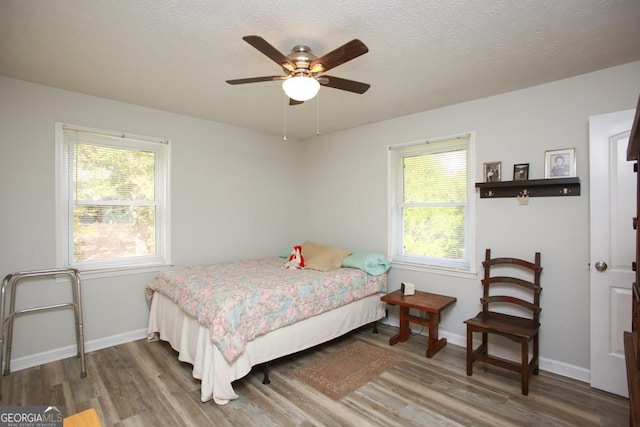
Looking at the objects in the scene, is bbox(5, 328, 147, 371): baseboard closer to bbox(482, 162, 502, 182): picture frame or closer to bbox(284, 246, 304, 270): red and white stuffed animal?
bbox(284, 246, 304, 270): red and white stuffed animal

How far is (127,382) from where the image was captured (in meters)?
2.55

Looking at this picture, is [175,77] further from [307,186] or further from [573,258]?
[573,258]

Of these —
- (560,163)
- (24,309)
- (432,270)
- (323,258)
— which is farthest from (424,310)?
(24,309)

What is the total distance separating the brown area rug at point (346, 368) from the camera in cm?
253

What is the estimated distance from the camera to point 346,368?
111 inches

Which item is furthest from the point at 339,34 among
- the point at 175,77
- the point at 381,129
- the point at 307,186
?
the point at 307,186

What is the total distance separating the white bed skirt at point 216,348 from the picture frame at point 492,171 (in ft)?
5.62

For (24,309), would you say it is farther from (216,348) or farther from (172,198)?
(216,348)

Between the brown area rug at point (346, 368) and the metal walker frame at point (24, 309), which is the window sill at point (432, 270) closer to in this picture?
the brown area rug at point (346, 368)

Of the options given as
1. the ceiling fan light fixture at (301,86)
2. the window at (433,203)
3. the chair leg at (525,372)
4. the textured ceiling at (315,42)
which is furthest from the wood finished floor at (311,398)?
the textured ceiling at (315,42)

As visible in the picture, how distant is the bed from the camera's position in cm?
230

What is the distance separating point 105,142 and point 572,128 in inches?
168

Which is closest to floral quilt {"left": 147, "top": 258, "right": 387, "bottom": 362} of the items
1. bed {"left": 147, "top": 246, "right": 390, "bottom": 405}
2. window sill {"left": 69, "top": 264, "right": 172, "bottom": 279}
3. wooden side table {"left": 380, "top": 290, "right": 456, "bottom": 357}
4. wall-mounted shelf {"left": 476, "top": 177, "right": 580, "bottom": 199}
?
bed {"left": 147, "top": 246, "right": 390, "bottom": 405}

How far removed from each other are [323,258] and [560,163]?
237 cm
